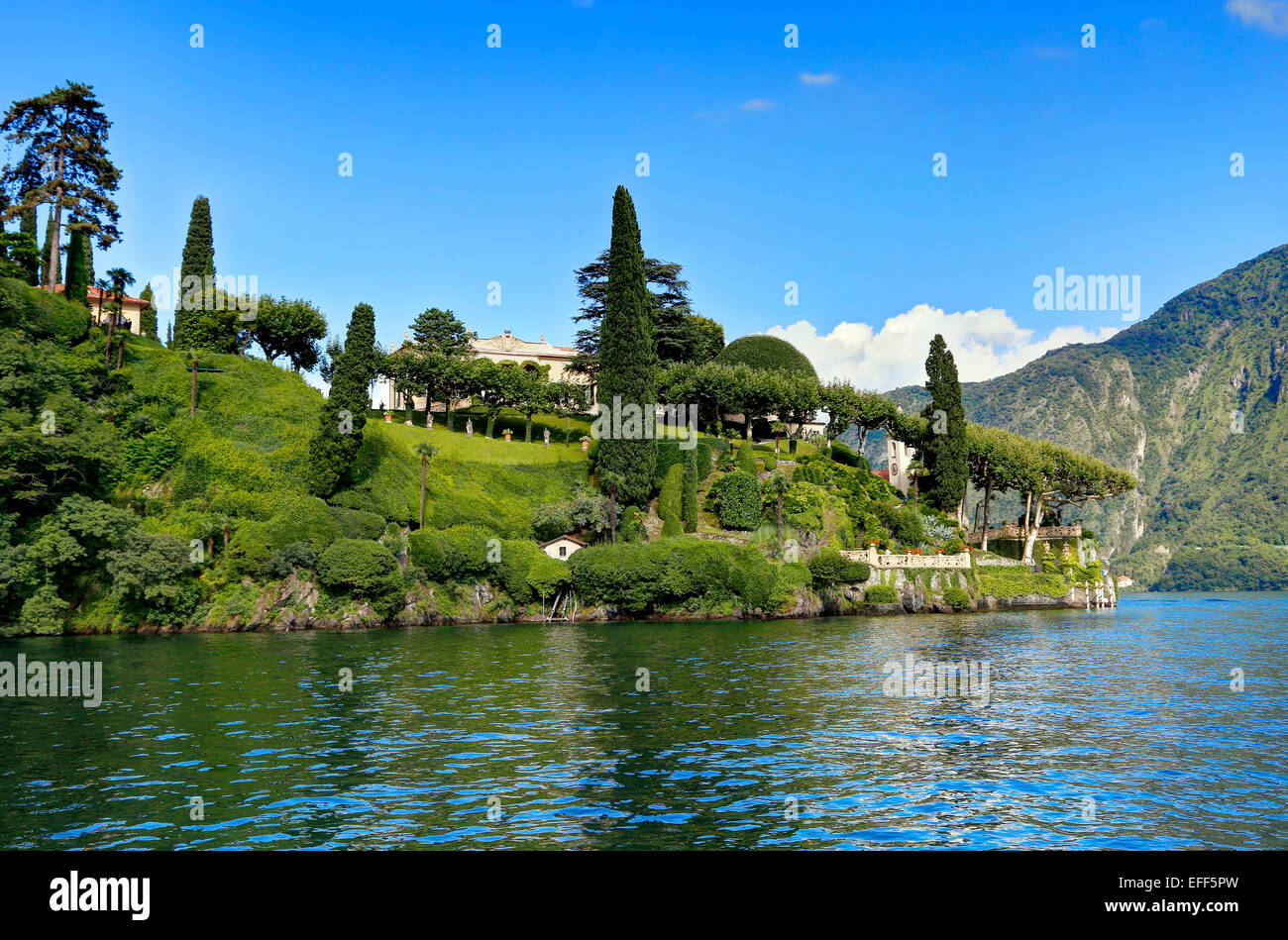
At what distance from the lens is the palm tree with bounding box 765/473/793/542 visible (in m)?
77.1

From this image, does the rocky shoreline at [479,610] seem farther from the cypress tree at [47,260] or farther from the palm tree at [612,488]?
the cypress tree at [47,260]

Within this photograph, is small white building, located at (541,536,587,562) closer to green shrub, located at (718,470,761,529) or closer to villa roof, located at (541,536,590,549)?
villa roof, located at (541,536,590,549)

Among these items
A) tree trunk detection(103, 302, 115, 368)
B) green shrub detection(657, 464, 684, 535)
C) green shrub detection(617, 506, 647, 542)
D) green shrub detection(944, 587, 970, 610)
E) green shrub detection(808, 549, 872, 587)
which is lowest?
green shrub detection(944, 587, 970, 610)

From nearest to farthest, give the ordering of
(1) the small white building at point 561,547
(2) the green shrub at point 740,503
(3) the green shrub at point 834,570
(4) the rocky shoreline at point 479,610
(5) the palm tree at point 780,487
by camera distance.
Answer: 1. (4) the rocky shoreline at point 479,610
2. (1) the small white building at point 561,547
3. (3) the green shrub at point 834,570
4. (5) the palm tree at point 780,487
5. (2) the green shrub at point 740,503

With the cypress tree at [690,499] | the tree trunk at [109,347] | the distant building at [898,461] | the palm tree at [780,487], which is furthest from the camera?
the distant building at [898,461]

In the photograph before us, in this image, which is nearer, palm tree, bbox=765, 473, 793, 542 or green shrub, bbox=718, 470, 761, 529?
palm tree, bbox=765, 473, 793, 542

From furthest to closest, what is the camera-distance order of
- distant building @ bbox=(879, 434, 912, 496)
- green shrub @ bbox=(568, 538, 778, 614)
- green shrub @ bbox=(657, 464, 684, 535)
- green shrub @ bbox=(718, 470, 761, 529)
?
distant building @ bbox=(879, 434, 912, 496), green shrub @ bbox=(718, 470, 761, 529), green shrub @ bbox=(657, 464, 684, 535), green shrub @ bbox=(568, 538, 778, 614)

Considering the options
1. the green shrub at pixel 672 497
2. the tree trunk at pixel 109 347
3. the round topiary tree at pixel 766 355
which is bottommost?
the green shrub at pixel 672 497

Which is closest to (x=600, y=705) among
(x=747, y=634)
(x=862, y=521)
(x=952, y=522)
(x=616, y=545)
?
(x=747, y=634)

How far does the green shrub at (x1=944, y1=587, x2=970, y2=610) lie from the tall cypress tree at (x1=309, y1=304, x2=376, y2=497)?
4930 cm

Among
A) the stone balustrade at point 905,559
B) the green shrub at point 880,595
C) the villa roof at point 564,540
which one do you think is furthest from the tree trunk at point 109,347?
the green shrub at point 880,595

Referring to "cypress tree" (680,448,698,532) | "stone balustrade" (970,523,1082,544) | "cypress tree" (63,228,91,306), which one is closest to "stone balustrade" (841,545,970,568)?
"cypress tree" (680,448,698,532)

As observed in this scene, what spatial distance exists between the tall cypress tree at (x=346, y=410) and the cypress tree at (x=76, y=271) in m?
25.7

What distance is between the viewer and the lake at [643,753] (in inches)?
666
